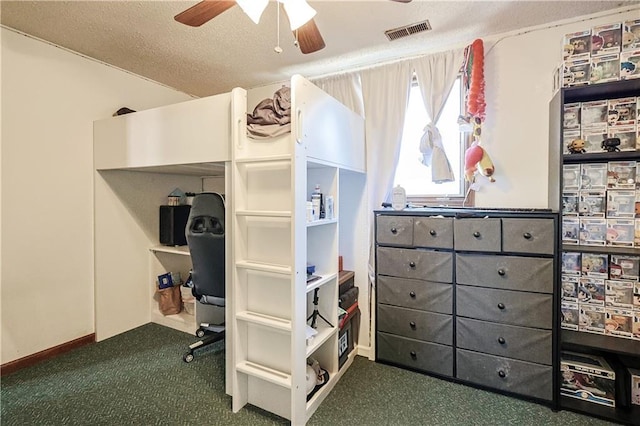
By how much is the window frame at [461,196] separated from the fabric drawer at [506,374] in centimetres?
107

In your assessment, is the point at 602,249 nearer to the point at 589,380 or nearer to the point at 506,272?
the point at 506,272

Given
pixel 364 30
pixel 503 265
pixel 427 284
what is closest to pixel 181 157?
pixel 364 30

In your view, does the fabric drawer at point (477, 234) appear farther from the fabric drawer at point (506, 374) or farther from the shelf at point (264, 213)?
the shelf at point (264, 213)

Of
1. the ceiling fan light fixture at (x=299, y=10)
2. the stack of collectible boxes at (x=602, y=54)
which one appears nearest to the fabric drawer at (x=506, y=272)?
the stack of collectible boxes at (x=602, y=54)

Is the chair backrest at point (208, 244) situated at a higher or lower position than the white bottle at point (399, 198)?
lower

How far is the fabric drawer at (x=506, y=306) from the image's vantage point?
1.85 m

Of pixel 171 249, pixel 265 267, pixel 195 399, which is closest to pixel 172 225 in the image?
pixel 171 249

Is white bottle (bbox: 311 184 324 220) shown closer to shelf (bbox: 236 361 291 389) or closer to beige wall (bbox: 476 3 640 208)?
shelf (bbox: 236 361 291 389)

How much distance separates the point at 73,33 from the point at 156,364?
258 centimetres

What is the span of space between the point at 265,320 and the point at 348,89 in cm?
199

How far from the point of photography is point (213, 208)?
7.63ft

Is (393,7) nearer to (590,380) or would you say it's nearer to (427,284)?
(427,284)

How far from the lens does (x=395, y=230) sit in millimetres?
2236

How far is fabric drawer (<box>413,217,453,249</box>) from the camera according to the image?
6.82 ft
